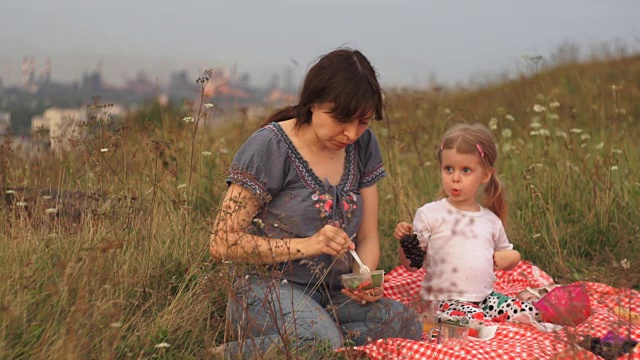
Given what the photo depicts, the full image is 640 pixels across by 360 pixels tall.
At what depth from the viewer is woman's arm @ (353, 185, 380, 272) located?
416 cm

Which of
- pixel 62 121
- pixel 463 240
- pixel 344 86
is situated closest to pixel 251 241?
pixel 344 86

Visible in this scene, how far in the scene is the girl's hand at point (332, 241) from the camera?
134 inches

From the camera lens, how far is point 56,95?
6090 mm

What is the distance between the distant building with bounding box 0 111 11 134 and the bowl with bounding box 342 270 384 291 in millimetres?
2426

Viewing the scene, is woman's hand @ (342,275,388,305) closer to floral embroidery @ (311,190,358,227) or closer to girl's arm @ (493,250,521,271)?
floral embroidery @ (311,190,358,227)

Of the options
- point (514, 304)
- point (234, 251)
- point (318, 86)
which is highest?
point (318, 86)

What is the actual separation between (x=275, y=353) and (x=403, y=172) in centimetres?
401

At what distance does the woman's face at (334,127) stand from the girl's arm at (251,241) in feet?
1.47

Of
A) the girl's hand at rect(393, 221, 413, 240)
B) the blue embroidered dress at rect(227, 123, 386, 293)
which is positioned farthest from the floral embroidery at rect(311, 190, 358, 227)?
the girl's hand at rect(393, 221, 413, 240)

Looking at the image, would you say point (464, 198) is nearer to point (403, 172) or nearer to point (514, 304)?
point (514, 304)

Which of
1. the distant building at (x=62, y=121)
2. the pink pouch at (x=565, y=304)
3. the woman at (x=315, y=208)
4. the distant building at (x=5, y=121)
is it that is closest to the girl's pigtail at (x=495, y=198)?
the pink pouch at (x=565, y=304)

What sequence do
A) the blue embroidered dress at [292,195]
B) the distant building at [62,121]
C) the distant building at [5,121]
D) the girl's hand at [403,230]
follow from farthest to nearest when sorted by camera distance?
the distant building at [62,121], the distant building at [5,121], the girl's hand at [403,230], the blue embroidered dress at [292,195]

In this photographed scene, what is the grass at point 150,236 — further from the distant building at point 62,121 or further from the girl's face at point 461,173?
the girl's face at point 461,173

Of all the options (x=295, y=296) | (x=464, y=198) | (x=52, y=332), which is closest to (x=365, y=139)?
(x=464, y=198)
